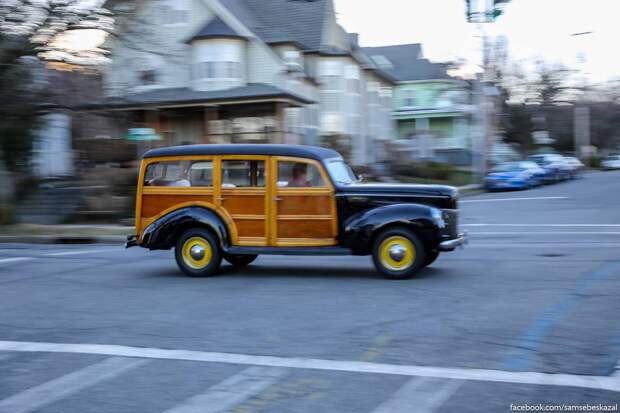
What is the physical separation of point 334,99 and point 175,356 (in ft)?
123

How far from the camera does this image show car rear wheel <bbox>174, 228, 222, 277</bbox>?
36.2ft

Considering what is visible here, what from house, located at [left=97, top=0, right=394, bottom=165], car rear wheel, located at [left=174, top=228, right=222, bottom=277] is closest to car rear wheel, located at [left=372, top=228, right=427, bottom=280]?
car rear wheel, located at [left=174, top=228, right=222, bottom=277]

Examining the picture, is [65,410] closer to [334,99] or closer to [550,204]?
[550,204]

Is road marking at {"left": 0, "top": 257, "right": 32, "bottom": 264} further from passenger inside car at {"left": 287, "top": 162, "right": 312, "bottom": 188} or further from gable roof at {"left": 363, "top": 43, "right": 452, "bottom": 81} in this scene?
gable roof at {"left": 363, "top": 43, "right": 452, "bottom": 81}

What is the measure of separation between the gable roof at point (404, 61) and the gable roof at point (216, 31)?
2777 centimetres

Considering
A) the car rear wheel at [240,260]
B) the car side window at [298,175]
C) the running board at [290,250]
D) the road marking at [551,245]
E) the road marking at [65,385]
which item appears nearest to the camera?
the road marking at [65,385]

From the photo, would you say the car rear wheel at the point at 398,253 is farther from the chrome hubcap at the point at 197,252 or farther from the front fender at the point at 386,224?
the chrome hubcap at the point at 197,252

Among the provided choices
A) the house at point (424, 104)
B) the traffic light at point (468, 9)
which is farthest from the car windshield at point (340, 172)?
the house at point (424, 104)

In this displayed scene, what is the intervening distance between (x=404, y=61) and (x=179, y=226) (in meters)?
58.7

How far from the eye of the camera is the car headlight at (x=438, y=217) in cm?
1005

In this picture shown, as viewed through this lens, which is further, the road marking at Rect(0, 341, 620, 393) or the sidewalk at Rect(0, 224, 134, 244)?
the sidewalk at Rect(0, 224, 134, 244)

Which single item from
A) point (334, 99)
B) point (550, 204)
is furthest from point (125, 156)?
point (550, 204)

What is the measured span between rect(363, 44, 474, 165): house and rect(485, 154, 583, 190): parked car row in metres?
15.5

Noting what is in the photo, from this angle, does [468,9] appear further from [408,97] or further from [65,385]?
[408,97]
